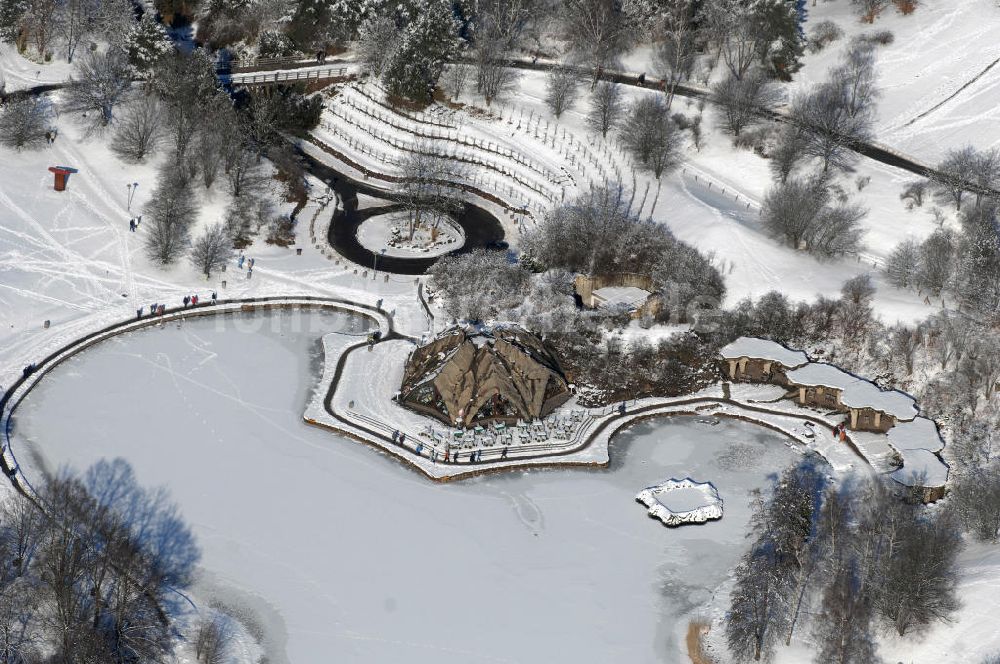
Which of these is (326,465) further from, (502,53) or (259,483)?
(502,53)

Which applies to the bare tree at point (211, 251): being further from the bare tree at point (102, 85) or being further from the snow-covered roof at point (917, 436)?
the snow-covered roof at point (917, 436)

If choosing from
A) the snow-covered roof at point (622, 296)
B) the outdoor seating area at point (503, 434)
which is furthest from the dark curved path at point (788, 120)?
the outdoor seating area at point (503, 434)

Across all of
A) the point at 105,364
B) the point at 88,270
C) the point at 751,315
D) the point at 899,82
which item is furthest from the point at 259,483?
the point at 899,82

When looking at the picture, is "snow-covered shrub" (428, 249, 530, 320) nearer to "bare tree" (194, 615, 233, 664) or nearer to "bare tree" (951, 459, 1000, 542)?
"bare tree" (194, 615, 233, 664)

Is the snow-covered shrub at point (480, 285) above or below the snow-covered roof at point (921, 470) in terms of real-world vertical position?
above

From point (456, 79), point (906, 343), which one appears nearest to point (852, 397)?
point (906, 343)
